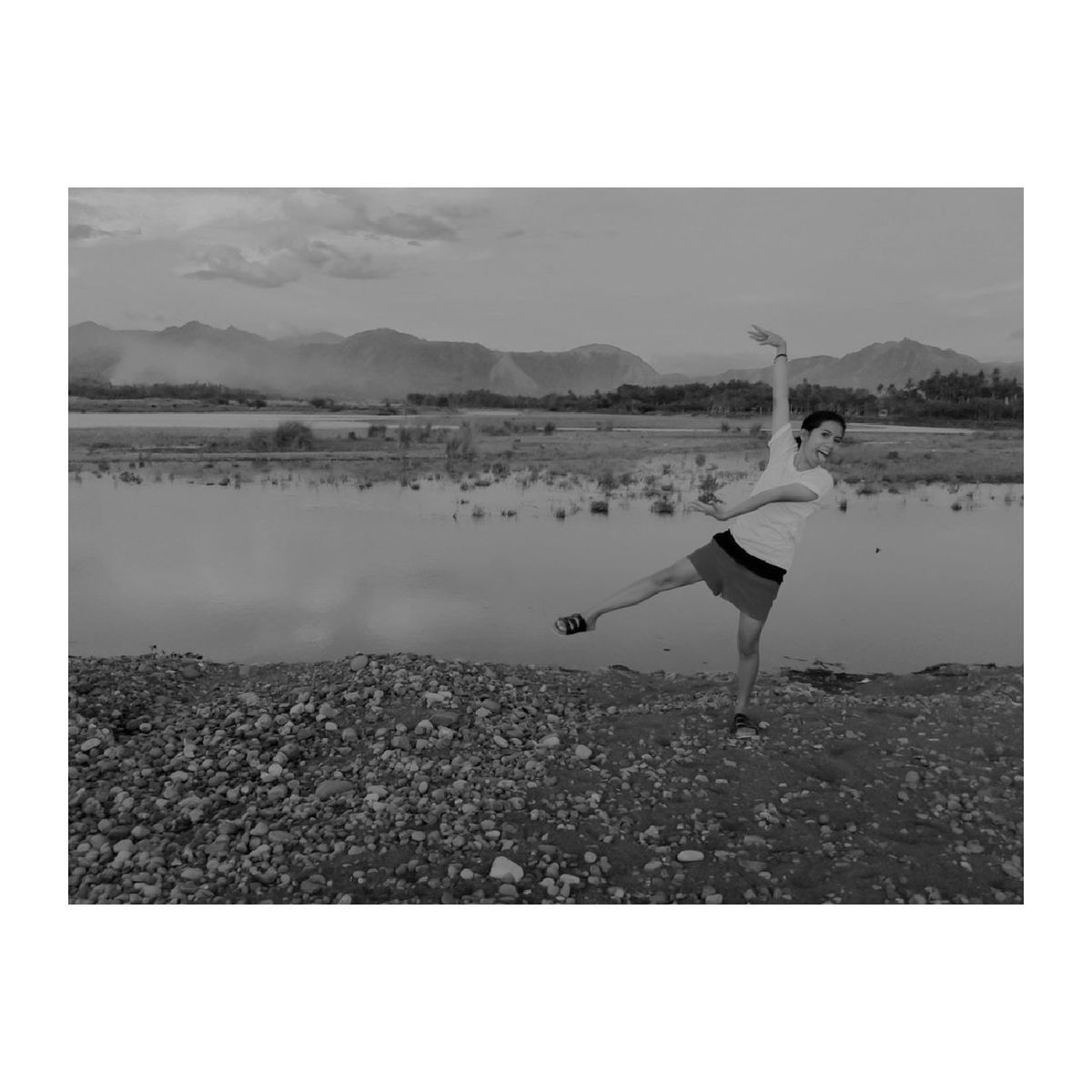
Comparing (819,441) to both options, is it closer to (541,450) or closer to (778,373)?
(778,373)

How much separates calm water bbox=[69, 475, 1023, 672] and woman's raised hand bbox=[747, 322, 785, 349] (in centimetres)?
125

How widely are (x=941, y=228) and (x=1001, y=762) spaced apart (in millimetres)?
3162

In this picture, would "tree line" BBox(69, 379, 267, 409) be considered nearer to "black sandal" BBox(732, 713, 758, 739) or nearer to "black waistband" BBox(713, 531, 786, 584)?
"black waistband" BBox(713, 531, 786, 584)

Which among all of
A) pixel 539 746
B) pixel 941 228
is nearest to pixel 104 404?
pixel 539 746

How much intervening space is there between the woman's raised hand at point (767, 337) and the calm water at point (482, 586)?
1247 millimetres

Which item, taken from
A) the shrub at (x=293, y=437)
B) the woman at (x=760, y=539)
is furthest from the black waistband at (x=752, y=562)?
the shrub at (x=293, y=437)

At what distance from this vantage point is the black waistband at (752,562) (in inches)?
183

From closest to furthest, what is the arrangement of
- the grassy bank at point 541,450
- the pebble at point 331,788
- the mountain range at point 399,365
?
the pebble at point 331,788, the mountain range at point 399,365, the grassy bank at point 541,450

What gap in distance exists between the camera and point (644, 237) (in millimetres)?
4977

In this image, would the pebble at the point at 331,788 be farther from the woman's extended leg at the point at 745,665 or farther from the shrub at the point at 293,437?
the shrub at the point at 293,437

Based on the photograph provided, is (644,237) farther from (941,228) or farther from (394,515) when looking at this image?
(394,515)

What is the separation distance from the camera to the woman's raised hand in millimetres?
4574

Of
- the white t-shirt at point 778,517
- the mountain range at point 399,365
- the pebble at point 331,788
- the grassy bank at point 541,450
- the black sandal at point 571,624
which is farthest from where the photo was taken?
the grassy bank at point 541,450

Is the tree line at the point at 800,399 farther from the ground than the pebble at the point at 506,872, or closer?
farther from the ground
